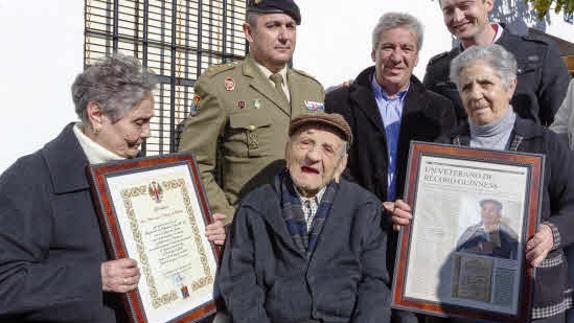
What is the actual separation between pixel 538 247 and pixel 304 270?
969 mm

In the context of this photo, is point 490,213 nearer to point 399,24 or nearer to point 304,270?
point 304,270

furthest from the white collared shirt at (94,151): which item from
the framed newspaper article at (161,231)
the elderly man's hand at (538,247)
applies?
the elderly man's hand at (538,247)

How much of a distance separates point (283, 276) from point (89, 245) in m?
0.81

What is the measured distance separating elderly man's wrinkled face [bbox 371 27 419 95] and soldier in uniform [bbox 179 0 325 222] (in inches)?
19.6

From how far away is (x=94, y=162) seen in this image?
2420mm

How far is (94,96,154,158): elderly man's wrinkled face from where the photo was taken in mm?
2400

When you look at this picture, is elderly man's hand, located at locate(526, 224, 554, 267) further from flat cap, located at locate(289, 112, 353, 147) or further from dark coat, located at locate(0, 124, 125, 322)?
dark coat, located at locate(0, 124, 125, 322)

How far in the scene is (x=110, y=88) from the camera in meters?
2.37

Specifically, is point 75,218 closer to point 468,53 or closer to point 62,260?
point 62,260

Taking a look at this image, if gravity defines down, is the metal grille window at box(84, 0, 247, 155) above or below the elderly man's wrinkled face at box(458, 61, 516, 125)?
above

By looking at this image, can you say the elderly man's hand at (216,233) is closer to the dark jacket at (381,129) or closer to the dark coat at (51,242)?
the dark coat at (51,242)

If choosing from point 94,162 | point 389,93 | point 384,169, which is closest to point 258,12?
point 389,93

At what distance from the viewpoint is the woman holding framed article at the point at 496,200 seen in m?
2.51

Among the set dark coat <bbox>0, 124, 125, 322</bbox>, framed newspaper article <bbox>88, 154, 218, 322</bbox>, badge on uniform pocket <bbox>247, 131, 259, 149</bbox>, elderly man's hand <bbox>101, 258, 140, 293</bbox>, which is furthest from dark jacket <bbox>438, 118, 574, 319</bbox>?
dark coat <bbox>0, 124, 125, 322</bbox>
